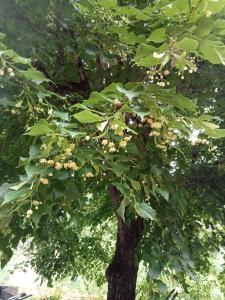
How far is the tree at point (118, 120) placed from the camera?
116cm

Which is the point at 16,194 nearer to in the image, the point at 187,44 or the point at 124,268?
the point at 187,44

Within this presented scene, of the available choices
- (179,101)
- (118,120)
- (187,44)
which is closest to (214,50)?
(187,44)

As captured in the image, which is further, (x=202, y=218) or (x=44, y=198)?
(x=202, y=218)

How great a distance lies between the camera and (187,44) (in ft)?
3.47

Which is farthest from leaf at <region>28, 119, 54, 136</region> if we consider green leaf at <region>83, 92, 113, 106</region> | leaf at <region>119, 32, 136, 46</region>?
leaf at <region>119, 32, 136, 46</region>

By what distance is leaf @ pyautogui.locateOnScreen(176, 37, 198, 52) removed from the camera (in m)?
1.04

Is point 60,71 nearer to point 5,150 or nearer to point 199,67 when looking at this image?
point 5,150

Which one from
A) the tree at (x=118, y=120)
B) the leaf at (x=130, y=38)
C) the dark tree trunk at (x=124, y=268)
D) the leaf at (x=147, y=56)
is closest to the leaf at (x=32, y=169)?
the tree at (x=118, y=120)

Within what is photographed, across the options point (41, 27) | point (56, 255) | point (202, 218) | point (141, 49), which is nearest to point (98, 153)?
point (141, 49)

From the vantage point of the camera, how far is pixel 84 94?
8.46 ft

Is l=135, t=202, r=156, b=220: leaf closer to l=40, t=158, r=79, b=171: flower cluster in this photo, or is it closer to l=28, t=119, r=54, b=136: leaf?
l=40, t=158, r=79, b=171: flower cluster

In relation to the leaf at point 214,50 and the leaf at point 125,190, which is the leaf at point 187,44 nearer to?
the leaf at point 214,50

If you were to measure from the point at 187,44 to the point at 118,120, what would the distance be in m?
0.26

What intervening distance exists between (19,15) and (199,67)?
3.96 ft
